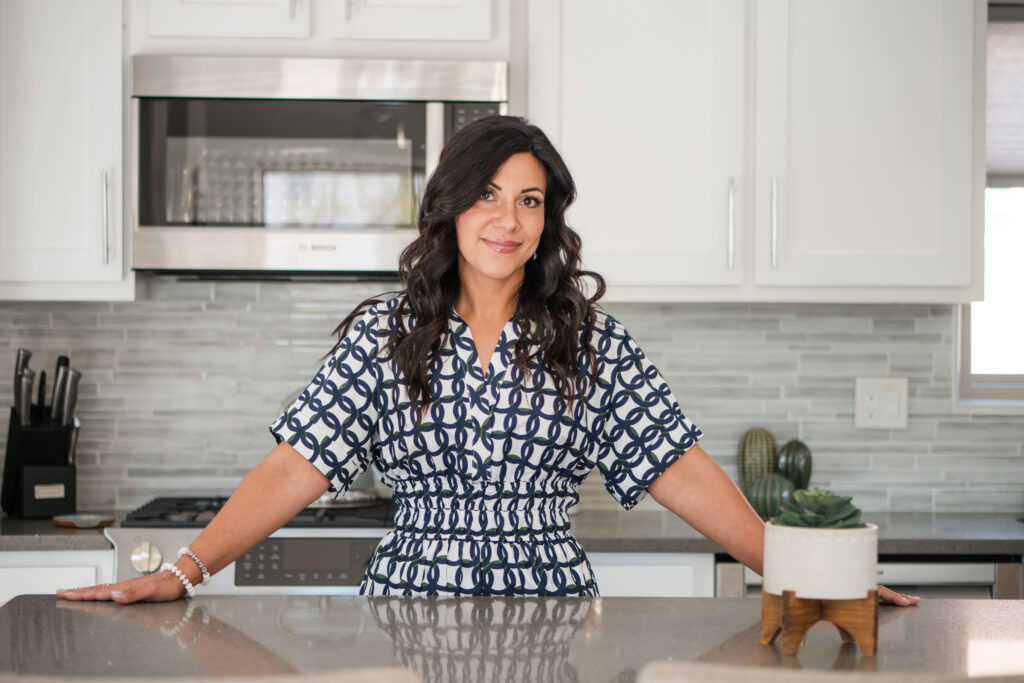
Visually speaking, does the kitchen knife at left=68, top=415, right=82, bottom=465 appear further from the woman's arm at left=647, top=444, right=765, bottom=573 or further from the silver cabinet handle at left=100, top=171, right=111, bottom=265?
the woman's arm at left=647, top=444, right=765, bottom=573

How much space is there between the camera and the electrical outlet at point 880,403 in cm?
300

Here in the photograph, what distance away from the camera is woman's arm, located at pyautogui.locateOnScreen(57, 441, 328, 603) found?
4.17 ft

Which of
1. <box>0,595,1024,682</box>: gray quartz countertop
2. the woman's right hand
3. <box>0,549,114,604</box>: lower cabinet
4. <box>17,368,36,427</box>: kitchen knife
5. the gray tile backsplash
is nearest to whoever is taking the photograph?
<box>0,595,1024,682</box>: gray quartz countertop

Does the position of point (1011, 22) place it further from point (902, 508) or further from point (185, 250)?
point (185, 250)

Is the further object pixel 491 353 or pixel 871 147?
pixel 871 147

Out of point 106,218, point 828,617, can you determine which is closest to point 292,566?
point 106,218

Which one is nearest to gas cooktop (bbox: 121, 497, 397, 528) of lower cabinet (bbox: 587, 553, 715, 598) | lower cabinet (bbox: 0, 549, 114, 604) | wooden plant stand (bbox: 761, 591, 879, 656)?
lower cabinet (bbox: 0, 549, 114, 604)

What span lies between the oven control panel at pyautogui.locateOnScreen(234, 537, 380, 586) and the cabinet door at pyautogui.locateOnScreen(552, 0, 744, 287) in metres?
0.95

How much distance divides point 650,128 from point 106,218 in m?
1.36

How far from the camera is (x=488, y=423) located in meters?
1.50

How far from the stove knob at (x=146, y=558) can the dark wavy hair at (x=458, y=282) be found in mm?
1164

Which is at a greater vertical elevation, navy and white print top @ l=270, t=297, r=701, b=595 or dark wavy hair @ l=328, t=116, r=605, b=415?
dark wavy hair @ l=328, t=116, r=605, b=415

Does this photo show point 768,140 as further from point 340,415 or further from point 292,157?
point 340,415

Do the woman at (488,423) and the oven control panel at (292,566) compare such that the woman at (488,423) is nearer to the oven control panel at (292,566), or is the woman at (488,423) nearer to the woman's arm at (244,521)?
the woman's arm at (244,521)
